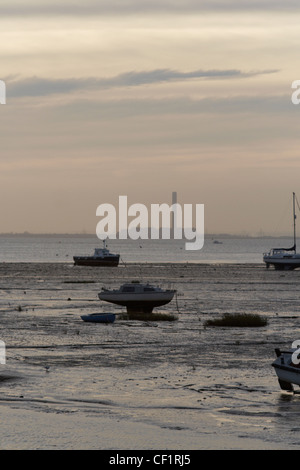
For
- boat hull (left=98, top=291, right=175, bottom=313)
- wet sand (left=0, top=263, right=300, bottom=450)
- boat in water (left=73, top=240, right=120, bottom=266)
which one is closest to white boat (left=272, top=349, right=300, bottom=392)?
wet sand (left=0, top=263, right=300, bottom=450)

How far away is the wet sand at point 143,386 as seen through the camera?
78.2 ft

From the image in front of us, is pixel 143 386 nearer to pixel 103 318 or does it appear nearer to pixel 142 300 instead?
pixel 103 318

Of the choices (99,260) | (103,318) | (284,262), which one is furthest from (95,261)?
(103,318)

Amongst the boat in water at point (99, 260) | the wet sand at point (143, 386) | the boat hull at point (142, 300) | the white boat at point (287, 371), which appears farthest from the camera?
the boat in water at point (99, 260)

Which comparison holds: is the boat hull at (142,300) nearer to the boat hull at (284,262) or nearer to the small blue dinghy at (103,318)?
the small blue dinghy at (103,318)

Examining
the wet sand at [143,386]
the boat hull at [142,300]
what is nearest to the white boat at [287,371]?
the wet sand at [143,386]

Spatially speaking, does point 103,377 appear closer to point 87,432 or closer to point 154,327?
point 87,432

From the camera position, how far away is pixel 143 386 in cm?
3112

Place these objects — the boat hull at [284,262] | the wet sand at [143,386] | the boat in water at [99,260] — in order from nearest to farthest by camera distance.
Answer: the wet sand at [143,386] → the boat hull at [284,262] → the boat in water at [99,260]

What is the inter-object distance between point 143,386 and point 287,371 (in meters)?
5.13

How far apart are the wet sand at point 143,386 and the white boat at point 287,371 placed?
425 mm

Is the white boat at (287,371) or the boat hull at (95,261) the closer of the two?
the white boat at (287,371)
